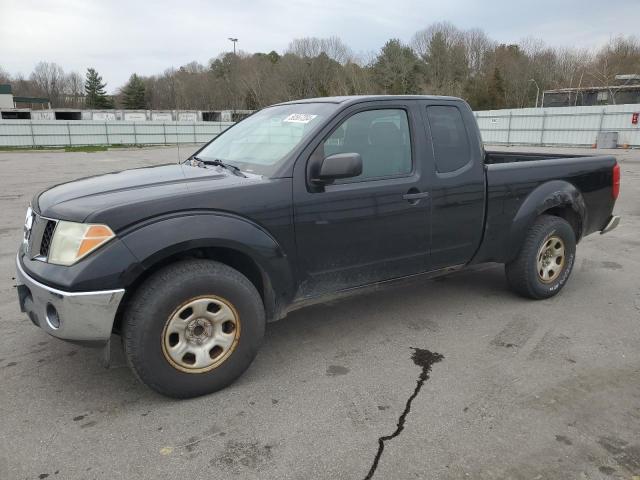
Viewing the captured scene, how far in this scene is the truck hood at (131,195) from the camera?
2.71 meters

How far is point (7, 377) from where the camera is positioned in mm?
3232

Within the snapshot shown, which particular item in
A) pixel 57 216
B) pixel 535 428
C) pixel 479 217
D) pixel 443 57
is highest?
pixel 443 57

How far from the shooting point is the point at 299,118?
143 inches

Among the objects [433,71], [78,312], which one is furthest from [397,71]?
[78,312]

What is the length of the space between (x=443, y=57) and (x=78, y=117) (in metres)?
56.1

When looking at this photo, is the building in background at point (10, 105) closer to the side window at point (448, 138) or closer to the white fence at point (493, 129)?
the white fence at point (493, 129)

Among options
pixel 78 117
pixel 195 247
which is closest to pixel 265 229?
pixel 195 247

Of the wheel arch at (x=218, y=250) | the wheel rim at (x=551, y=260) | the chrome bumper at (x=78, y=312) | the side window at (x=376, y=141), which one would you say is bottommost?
the wheel rim at (x=551, y=260)

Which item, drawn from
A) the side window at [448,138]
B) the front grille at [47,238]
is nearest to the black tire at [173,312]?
the front grille at [47,238]

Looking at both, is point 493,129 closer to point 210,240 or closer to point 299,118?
point 299,118

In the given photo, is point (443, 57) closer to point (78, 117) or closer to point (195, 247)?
point (78, 117)

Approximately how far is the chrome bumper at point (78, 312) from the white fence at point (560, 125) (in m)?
29.8

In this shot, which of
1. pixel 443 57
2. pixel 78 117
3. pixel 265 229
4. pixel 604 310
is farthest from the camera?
pixel 78 117

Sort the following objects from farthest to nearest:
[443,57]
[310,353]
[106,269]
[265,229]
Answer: [443,57] → [310,353] → [265,229] → [106,269]
